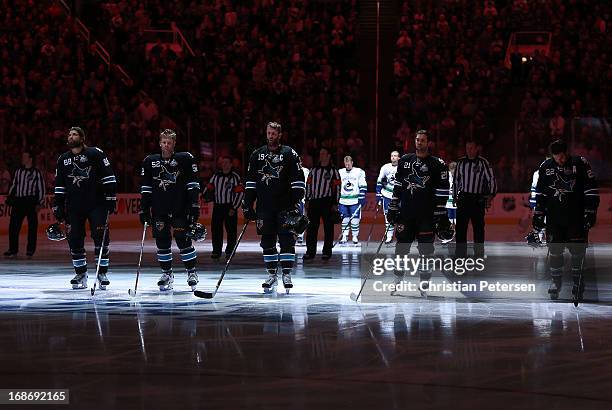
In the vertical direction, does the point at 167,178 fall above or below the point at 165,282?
above

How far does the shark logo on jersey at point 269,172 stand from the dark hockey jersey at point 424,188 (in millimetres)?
1254

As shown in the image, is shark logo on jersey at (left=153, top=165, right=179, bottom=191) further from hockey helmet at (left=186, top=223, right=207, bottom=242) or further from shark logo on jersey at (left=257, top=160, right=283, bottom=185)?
shark logo on jersey at (left=257, top=160, right=283, bottom=185)

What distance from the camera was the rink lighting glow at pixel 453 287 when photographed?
1205 centimetres

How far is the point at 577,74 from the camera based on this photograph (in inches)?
1267

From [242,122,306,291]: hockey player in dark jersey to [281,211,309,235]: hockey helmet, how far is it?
4cm

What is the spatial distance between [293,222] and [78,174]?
2426 mm

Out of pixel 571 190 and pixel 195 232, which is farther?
pixel 195 232

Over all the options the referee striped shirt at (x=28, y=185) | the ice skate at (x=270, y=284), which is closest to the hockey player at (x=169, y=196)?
the ice skate at (x=270, y=284)

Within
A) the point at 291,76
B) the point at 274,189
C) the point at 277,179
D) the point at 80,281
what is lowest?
the point at 80,281

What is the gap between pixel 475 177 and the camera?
1716 centimetres

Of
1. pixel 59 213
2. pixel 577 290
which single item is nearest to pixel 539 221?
pixel 577 290

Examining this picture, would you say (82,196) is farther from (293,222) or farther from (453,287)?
(453,287)

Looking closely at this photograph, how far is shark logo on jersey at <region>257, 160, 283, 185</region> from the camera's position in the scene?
1302 cm

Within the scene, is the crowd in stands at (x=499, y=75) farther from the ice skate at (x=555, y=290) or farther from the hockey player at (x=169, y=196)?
the ice skate at (x=555, y=290)
